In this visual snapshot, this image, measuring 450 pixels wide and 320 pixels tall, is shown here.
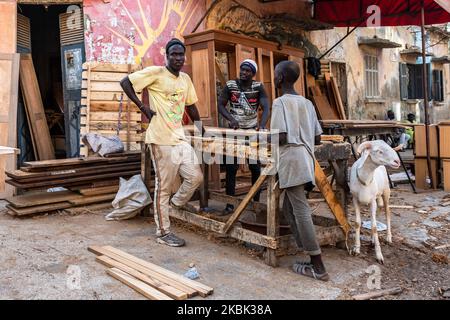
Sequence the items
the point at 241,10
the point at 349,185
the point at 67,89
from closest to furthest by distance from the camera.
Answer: the point at 349,185 < the point at 67,89 < the point at 241,10

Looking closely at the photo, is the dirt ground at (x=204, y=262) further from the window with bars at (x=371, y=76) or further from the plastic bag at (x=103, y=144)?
the window with bars at (x=371, y=76)

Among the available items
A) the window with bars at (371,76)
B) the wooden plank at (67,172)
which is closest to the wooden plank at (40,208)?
the wooden plank at (67,172)

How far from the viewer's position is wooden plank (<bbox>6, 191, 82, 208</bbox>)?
18.2ft

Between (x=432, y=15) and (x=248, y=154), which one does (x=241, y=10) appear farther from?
(x=248, y=154)

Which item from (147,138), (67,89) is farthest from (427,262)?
(67,89)

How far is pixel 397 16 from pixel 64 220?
8.80m

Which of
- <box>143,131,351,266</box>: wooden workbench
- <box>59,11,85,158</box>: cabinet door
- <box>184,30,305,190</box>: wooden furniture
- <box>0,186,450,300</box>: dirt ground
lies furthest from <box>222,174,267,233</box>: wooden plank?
<box>59,11,85,158</box>: cabinet door

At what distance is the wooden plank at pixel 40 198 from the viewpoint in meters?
5.54

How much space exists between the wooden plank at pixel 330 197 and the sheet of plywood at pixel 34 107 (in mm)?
5336

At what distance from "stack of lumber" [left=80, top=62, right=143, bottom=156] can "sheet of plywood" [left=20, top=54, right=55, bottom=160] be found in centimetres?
108

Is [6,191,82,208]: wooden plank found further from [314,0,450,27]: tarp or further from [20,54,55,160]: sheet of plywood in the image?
[314,0,450,27]: tarp

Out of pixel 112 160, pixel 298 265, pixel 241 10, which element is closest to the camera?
pixel 298 265

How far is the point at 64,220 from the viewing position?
5.46 m
